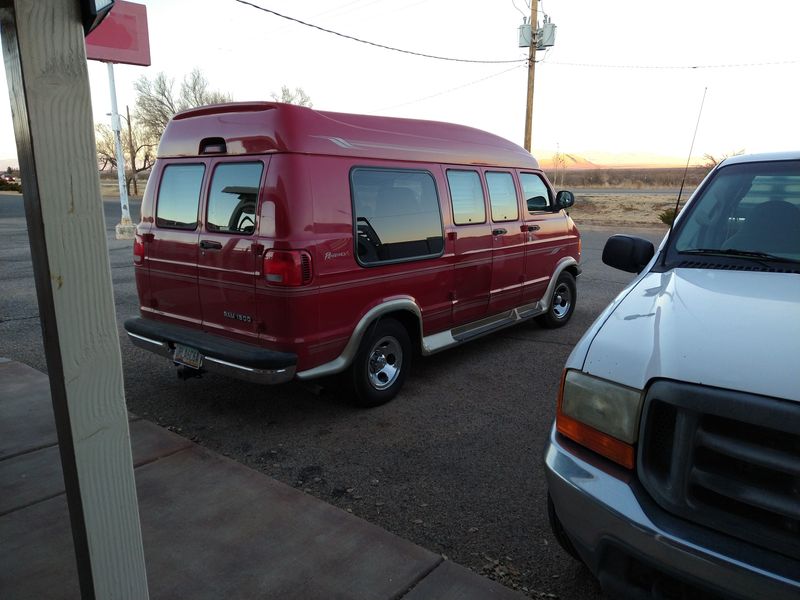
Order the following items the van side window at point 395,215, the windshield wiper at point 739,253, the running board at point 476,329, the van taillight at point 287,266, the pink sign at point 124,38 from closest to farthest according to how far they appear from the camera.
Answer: the windshield wiper at point 739,253, the van taillight at point 287,266, the van side window at point 395,215, the running board at point 476,329, the pink sign at point 124,38

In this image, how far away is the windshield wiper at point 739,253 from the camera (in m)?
2.95

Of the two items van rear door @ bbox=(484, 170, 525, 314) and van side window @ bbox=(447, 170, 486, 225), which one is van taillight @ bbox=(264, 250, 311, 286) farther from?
van rear door @ bbox=(484, 170, 525, 314)

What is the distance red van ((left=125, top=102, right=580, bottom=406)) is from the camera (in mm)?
3895

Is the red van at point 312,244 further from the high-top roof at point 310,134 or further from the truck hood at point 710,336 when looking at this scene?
the truck hood at point 710,336

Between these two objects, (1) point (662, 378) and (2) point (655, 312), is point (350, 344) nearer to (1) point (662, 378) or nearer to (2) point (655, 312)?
(2) point (655, 312)

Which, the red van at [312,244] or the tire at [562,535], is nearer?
the tire at [562,535]

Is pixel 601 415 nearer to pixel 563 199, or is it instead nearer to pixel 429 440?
pixel 429 440

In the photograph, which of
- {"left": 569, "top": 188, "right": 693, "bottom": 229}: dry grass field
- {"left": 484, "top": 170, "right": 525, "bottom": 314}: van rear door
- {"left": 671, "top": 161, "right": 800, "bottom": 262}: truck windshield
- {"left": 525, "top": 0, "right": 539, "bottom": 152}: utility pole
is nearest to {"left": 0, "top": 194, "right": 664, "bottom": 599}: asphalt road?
{"left": 484, "top": 170, "right": 525, "bottom": 314}: van rear door

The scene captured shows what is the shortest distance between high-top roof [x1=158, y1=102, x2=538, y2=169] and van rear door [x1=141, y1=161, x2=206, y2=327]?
210mm

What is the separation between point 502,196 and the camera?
5988 millimetres

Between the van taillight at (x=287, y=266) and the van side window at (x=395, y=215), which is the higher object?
the van side window at (x=395, y=215)

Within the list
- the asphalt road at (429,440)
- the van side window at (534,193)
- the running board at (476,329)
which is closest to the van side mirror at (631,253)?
the asphalt road at (429,440)

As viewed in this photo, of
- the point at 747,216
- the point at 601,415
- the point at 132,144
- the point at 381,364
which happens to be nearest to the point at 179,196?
the point at 381,364

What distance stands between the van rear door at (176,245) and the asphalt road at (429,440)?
0.84m
